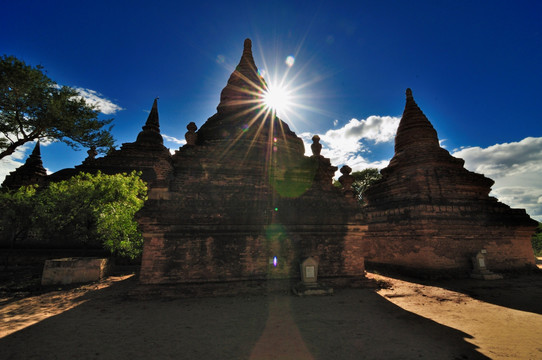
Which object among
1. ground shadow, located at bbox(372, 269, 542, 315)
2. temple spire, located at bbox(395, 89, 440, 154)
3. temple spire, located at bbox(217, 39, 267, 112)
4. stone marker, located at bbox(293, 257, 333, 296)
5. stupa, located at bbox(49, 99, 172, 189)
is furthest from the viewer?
stupa, located at bbox(49, 99, 172, 189)

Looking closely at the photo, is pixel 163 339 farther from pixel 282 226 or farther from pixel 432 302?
pixel 432 302

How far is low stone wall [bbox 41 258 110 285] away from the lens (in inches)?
363

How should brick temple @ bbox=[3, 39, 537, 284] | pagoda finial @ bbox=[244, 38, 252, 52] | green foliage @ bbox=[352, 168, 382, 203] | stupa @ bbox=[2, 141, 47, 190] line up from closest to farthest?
brick temple @ bbox=[3, 39, 537, 284] → pagoda finial @ bbox=[244, 38, 252, 52] → stupa @ bbox=[2, 141, 47, 190] → green foliage @ bbox=[352, 168, 382, 203]

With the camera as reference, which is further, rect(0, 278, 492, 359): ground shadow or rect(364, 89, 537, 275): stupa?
rect(364, 89, 537, 275): stupa

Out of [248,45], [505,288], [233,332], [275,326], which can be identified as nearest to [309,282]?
[275,326]

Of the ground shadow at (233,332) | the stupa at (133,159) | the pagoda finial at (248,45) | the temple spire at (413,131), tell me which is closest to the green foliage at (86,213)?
the ground shadow at (233,332)

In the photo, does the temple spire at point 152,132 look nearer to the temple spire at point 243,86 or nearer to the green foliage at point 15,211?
the green foliage at point 15,211

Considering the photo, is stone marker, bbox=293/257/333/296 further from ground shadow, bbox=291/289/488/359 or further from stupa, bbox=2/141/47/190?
stupa, bbox=2/141/47/190

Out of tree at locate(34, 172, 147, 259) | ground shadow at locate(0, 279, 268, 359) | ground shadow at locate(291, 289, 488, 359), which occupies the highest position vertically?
tree at locate(34, 172, 147, 259)

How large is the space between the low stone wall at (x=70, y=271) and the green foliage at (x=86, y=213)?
1169mm

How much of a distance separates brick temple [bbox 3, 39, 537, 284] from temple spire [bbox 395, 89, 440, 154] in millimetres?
79

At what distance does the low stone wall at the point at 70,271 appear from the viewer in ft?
30.3

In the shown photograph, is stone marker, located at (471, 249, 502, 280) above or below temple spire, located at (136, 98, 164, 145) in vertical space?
below

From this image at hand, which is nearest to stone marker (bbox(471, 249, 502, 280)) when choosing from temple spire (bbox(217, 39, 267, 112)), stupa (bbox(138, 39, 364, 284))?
stupa (bbox(138, 39, 364, 284))
